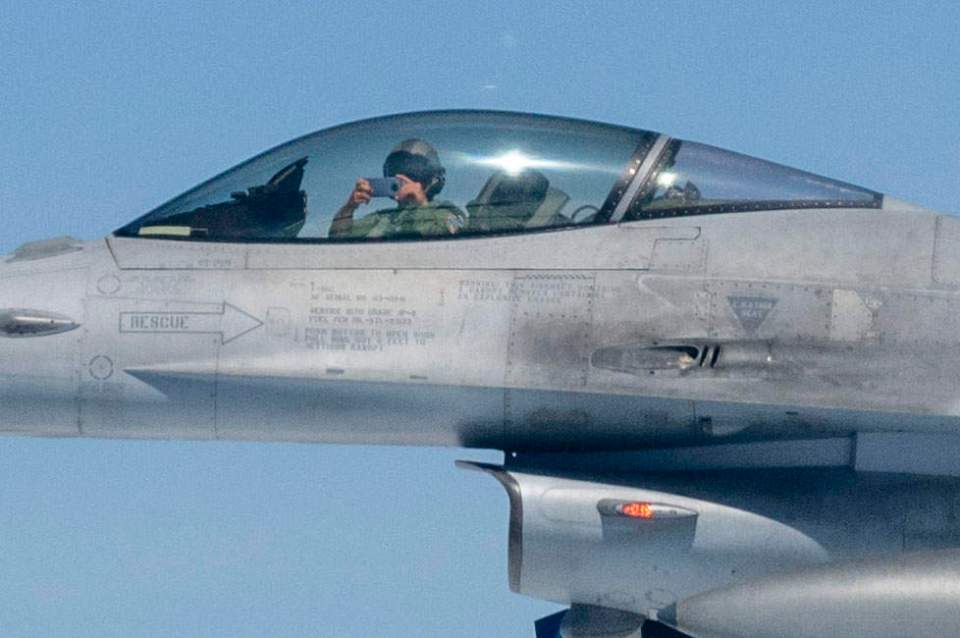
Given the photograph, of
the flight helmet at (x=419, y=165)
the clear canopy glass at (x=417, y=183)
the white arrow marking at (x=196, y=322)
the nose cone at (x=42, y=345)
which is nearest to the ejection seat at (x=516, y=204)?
the clear canopy glass at (x=417, y=183)

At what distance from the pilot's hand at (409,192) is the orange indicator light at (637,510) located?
7.95 ft

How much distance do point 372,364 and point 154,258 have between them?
5.60 feet

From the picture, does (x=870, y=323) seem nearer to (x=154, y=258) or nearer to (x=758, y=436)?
(x=758, y=436)

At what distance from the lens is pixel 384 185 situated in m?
11.8

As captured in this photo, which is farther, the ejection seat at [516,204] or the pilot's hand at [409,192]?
the pilot's hand at [409,192]

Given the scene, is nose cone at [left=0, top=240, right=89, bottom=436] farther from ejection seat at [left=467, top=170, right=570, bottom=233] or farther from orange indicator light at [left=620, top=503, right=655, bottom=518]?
orange indicator light at [left=620, top=503, right=655, bottom=518]

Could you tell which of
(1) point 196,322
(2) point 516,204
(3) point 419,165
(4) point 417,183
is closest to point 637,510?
(2) point 516,204

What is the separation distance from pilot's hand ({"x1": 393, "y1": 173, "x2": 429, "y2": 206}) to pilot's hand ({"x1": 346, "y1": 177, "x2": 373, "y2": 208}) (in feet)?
0.62

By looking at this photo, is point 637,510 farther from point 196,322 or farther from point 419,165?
point 196,322

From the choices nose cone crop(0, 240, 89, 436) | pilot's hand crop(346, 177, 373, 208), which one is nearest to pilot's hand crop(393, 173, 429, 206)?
pilot's hand crop(346, 177, 373, 208)

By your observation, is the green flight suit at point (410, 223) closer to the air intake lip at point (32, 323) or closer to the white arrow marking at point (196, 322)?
the white arrow marking at point (196, 322)

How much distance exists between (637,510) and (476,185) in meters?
2.41

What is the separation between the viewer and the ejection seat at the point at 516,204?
38.0 ft

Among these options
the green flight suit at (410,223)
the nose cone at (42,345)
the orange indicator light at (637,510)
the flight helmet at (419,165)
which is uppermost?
the flight helmet at (419,165)
